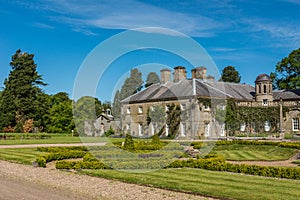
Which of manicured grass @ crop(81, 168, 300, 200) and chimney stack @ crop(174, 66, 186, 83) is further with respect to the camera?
chimney stack @ crop(174, 66, 186, 83)

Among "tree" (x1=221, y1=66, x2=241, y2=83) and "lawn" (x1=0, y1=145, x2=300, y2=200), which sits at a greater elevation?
"tree" (x1=221, y1=66, x2=241, y2=83)

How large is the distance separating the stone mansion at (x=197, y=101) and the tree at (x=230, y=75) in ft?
90.3

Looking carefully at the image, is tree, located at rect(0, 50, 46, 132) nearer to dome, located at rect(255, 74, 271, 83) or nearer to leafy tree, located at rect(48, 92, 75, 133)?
leafy tree, located at rect(48, 92, 75, 133)

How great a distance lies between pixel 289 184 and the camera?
10.9 metres

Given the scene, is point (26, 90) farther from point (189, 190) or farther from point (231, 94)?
point (189, 190)

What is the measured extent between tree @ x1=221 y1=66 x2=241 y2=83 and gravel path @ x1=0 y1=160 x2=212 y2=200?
2524 inches

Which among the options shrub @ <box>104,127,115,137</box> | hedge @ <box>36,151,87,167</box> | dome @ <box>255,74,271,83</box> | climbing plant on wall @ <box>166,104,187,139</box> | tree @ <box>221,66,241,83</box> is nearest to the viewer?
hedge @ <box>36,151,87,167</box>

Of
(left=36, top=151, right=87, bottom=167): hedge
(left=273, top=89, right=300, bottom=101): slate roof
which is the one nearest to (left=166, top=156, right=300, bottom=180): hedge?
(left=36, top=151, right=87, bottom=167): hedge

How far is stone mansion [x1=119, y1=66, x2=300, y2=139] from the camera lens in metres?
39.4

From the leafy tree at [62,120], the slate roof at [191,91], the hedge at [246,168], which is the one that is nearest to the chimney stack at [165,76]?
the slate roof at [191,91]

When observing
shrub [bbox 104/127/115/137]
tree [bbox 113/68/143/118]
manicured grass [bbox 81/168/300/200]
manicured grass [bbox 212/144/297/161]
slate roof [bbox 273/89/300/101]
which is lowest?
manicured grass [bbox 81/168/300/200]

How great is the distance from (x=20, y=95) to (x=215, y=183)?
162ft

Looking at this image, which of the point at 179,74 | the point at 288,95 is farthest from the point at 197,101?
the point at 288,95

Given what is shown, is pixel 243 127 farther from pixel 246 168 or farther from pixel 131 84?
pixel 246 168
